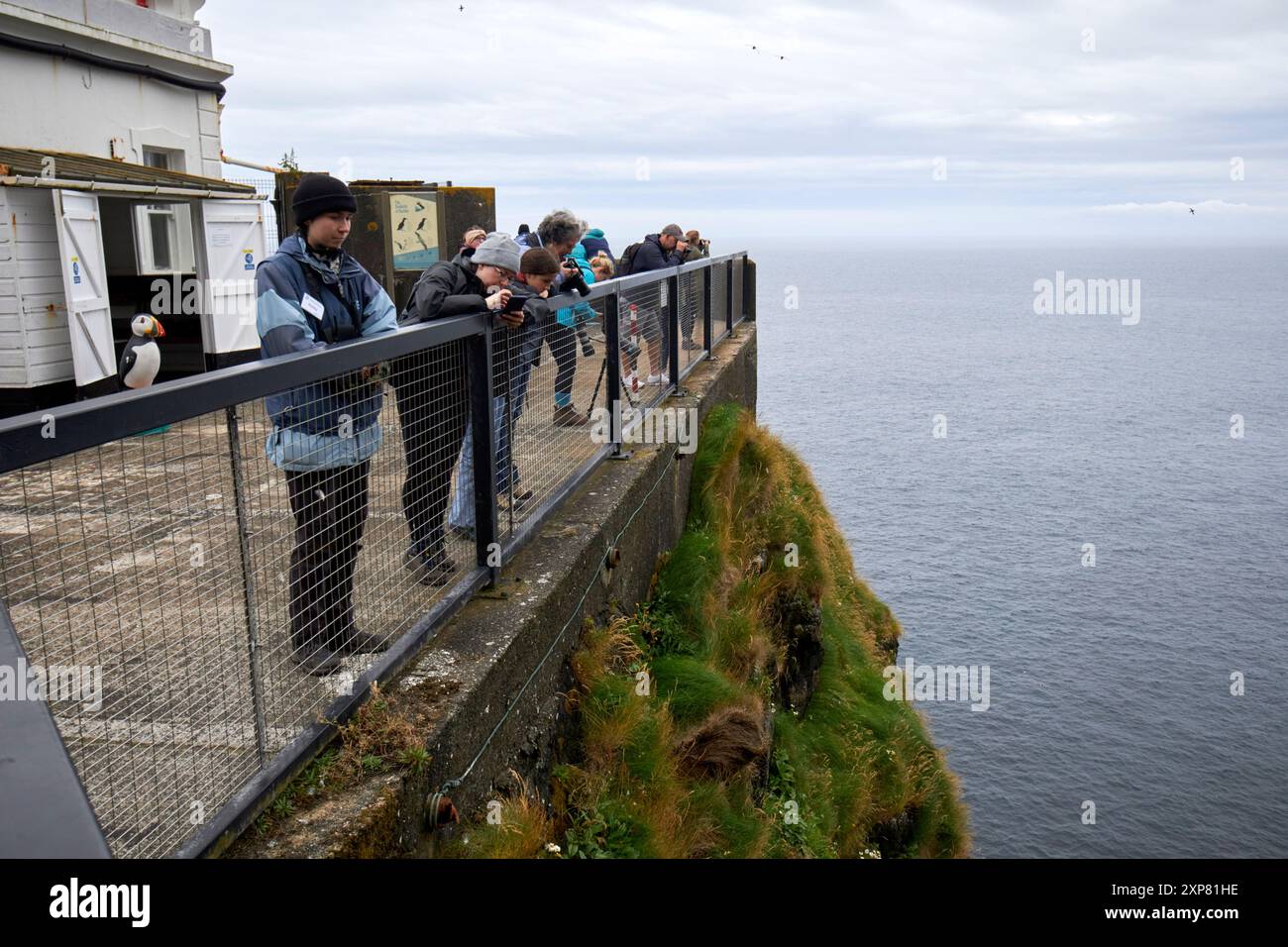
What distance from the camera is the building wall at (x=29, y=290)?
1123 centimetres

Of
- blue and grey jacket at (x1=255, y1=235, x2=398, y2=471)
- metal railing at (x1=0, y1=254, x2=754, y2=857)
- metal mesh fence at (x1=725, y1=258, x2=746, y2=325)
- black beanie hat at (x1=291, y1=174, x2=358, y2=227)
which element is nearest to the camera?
metal railing at (x1=0, y1=254, x2=754, y2=857)

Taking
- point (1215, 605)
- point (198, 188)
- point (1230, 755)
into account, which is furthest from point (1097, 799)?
point (198, 188)

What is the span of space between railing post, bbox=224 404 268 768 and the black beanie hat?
4.56ft

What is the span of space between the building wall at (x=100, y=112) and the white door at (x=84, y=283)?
2.75 metres

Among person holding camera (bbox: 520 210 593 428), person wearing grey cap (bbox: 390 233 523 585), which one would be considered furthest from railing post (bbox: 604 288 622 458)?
person wearing grey cap (bbox: 390 233 523 585)

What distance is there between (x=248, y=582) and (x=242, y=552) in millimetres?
91

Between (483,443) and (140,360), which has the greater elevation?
(140,360)

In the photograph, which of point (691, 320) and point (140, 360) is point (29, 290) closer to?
point (140, 360)

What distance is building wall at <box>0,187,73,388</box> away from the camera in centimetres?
1123

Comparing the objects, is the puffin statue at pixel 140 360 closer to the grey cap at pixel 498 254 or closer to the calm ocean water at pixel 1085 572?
the grey cap at pixel 498 254

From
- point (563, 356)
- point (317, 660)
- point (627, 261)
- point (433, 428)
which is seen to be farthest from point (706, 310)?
point (317, 660)

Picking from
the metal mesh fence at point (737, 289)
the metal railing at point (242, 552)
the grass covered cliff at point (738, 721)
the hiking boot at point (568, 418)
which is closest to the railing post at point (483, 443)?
the metal railing at point (242, 552)

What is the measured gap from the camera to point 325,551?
3848 millimetres

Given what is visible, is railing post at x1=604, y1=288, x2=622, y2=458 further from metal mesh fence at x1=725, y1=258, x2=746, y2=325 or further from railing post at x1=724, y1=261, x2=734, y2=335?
metal mesh fence at x1=725, y1=258, x2=746, y2=325
